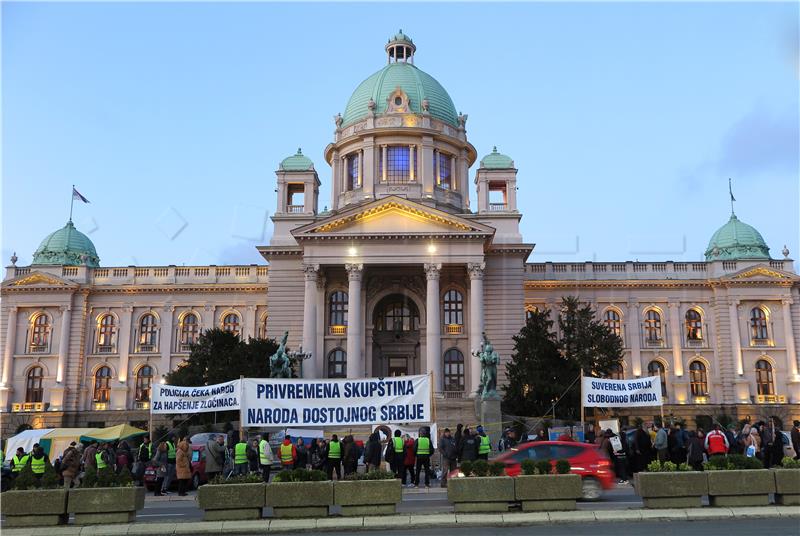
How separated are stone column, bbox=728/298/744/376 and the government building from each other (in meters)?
0.10

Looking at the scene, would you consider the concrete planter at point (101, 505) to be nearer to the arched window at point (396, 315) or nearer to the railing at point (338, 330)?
the railing at point (338, 330)

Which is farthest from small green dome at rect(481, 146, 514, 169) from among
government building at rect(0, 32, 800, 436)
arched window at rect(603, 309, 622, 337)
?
arched window at rect(603, 309, 622, 337)

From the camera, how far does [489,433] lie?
117ft

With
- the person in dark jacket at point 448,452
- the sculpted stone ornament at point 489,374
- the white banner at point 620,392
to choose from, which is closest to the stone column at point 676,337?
the sculpted stone ornament at point 489,374

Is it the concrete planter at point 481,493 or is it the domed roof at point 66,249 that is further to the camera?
the domed roof at point 66,249

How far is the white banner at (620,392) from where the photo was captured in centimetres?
2691

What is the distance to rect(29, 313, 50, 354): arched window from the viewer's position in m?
58.3

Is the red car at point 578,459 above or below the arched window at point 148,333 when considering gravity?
below

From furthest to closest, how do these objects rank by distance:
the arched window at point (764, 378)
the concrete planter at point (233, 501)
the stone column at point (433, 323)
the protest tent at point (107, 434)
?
the arched window at point (764, 378) → the stone column at point (433, 323) → the protest tent at point (107, 434) → the concrete planter at point (233, 501)

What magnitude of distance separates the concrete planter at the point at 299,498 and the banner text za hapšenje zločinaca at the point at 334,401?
366 cm

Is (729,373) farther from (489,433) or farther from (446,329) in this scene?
(489,433)

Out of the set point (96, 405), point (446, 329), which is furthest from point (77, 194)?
point (446, 329)

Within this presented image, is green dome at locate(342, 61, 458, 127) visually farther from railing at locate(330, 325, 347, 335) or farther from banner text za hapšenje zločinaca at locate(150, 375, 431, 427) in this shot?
banner text za hapšenje zločinaca at locate(150, 375, 431, 427)

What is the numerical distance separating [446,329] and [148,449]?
93.7 feet
